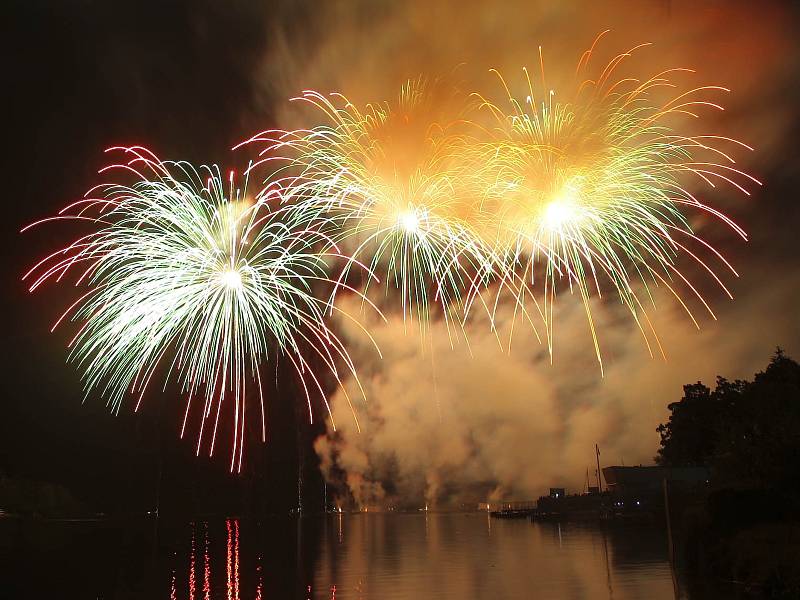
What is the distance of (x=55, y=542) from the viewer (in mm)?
75562

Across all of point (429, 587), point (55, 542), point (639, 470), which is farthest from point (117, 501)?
point (429, 587)

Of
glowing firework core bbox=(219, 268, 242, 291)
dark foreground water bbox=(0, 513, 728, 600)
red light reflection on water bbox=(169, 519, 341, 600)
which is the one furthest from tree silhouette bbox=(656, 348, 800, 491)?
glowing firework core bbox=(219, 268, 242, 291)

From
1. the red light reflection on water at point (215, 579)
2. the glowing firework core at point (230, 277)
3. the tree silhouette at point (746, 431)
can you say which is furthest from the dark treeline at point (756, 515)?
the glowing firework core at point (230, 277)

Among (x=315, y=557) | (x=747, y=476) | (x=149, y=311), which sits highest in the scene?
(x=149, y=311)

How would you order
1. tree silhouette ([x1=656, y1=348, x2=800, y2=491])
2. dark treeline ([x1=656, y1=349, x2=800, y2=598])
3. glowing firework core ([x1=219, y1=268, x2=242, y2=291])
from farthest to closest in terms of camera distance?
tree silhouette ([x1=656, y1=348, x2=800, y2=491]) < dark treeline ([x1=656, y1=349, x2=800, y2=598]) < glowing firework core ([x1=219, y1=268, x2=242, y2=291])

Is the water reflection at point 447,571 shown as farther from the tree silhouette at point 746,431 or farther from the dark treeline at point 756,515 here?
the tree silhouette at point 746,431

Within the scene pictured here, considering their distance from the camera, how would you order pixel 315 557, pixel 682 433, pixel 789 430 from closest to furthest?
pixel 789 430
pixel 315 557
pixel 682 433

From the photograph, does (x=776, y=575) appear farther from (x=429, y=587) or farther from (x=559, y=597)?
(x=429, y=587)

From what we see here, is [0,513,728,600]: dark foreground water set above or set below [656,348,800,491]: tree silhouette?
below

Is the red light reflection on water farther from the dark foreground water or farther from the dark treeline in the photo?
the dark treeline

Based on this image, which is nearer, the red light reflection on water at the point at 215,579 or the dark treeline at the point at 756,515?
the dark treeline at the point at 756,515

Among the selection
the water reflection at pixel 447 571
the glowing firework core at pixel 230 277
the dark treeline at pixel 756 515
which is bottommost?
the water reflection at pixel 447 571

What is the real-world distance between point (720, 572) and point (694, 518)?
24.7 feet

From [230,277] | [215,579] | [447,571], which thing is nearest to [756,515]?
[447,571]
